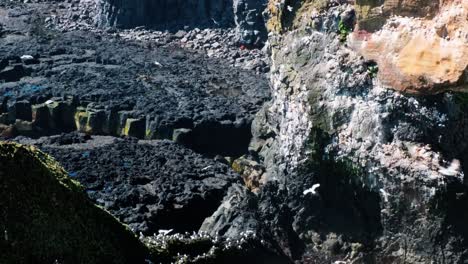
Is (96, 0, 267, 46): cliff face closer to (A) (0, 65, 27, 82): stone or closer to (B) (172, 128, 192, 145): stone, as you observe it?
(A) (0, 65, 27, 82): stone

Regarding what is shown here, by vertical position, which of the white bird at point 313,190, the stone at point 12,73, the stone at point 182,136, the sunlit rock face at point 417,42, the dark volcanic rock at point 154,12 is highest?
the sunlit rock face at point 417,42

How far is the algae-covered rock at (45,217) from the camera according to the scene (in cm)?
919

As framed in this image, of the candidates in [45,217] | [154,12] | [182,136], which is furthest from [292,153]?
[154,12]

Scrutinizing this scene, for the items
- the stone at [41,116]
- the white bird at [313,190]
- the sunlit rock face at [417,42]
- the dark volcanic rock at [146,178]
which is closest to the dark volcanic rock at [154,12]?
the stone at [41,116]

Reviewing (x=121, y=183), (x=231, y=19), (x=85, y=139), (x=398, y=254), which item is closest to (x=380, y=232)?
(x=398, y=254)

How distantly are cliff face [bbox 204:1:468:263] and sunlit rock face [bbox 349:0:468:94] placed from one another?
0.03m

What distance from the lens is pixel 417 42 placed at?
16.4 m

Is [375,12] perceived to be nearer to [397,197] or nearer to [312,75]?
[312,75]

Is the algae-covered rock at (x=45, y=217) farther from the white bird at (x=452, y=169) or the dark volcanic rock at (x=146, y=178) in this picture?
the white bird at (x=452, y=169)

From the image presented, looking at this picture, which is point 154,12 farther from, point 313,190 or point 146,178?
point 313,190

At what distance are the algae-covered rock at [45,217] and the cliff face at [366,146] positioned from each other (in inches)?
305

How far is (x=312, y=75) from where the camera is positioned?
66.2 feet

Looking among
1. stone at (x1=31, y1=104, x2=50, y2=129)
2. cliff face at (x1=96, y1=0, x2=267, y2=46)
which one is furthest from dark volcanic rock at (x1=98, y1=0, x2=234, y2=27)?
stone at (x1=31, y1=104, x2=50, y2=129)

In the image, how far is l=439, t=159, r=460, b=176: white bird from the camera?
1612cm
